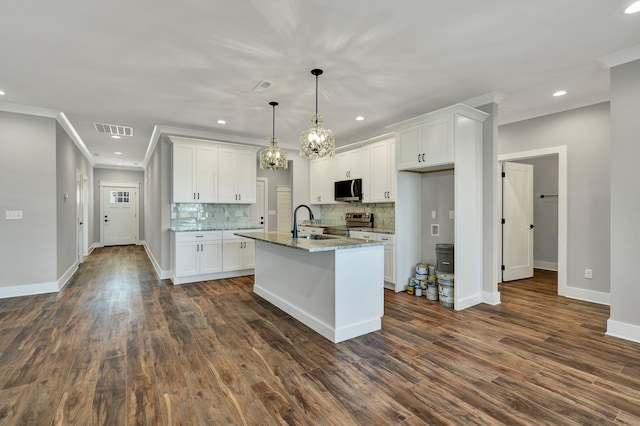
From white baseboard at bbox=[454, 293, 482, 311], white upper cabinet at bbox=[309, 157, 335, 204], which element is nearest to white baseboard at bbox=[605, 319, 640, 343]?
A: white baseboard at bbox=[454, 293, 482, 311]

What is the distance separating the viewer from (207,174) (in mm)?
5621

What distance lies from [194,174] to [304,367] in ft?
13.8

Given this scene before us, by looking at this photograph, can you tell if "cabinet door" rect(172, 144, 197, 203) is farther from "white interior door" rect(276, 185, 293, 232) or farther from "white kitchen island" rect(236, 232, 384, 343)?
"white interior door" rect(276, 185, 293, 232)

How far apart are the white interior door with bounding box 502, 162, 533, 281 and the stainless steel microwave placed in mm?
2501

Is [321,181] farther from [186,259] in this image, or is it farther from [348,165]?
[186,259]

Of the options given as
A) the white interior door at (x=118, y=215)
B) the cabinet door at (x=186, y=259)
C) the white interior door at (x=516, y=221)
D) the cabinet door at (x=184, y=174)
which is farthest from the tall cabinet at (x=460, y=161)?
the white interior door at (x=118, y=215)

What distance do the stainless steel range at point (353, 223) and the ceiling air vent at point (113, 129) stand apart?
4.14 metres

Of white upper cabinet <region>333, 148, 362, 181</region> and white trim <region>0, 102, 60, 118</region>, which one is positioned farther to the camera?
white upper cabinet <region>333, 148, 362, 181</region>

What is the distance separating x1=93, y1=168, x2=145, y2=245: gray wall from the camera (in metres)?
9.78

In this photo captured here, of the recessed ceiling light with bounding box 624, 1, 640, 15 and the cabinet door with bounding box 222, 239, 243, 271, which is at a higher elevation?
the recessed ceiling light with bounding box 624, 1, 640, 15

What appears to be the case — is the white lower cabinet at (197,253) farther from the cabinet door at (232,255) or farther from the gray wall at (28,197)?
the gray wall at (28,197)

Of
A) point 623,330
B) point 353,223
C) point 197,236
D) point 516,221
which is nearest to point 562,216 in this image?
Answer: point 516,221

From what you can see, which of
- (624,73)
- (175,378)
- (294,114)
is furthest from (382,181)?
(175,378)

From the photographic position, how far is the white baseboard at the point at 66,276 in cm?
484
